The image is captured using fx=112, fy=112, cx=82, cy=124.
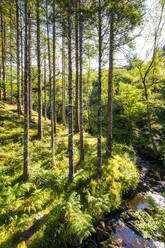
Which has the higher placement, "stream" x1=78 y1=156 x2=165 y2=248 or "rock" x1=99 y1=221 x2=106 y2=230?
"rock" x1=99 y1=221 x2=106 y2=230

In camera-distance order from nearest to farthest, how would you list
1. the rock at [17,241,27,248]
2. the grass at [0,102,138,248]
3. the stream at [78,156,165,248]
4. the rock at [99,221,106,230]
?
the rock at [17,241,27,248] → the grass at [0,102,138,248] → the stream at [78,156,165,248] → the rock at [99,221,106,230]

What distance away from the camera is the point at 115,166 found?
25.3 ft

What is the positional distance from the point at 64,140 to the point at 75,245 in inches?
266

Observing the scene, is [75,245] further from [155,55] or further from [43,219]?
[155,55]

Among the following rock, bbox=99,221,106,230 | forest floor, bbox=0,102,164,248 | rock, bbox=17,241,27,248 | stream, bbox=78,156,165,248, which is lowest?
stream, bbox=78,156,165,248

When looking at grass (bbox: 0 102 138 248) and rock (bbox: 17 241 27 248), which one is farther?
grass (bbox: 0 102 138 248)

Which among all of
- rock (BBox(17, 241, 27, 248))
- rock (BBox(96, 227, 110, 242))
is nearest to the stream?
rock (BBox(96, 227, 110, 242))

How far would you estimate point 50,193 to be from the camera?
541 cm

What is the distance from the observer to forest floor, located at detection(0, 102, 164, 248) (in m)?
3.96

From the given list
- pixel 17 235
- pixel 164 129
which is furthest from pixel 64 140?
pixel 164 129

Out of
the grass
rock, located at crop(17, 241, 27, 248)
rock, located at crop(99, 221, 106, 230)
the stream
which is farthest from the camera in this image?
rock, located at crop(99, 221, 106, 230)

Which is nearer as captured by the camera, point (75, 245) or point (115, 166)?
point (75, 245)

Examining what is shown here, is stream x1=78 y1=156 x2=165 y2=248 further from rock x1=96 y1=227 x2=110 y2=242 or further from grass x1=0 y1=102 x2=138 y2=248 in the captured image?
grass x1=0 y1=102 x2=138 y2=248

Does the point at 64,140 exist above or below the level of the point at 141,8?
below
